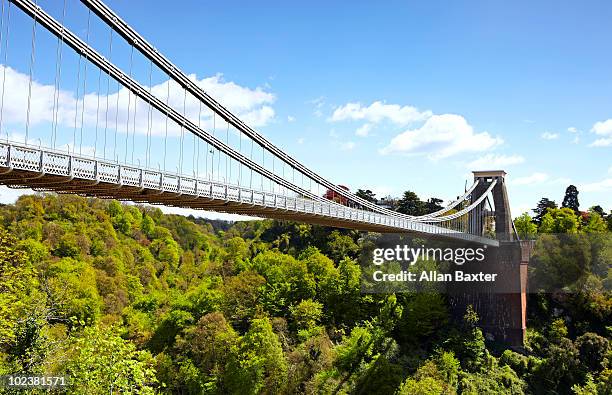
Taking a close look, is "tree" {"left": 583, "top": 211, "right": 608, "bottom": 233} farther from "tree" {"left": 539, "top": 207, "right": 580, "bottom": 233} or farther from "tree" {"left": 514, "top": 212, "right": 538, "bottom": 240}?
"tree" {"left": 514, "top": 212, "right": 538, "bottom": 240}

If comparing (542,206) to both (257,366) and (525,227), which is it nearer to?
(525,227)

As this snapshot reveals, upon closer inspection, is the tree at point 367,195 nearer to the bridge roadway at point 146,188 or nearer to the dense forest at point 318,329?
the dense forest at point 318,329

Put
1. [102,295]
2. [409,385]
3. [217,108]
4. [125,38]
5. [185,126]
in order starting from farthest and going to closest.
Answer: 1. [102,295]
2. [409,385]
3. [217,108]
4. [185,126]
5. [125,38]

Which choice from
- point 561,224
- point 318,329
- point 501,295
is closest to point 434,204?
point 561,224

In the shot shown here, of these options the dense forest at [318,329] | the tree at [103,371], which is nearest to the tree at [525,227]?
the dense forest at [318,329]

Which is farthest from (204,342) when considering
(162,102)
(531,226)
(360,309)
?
(531,226)

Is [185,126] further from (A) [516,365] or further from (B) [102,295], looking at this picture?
(B) [102,295]
